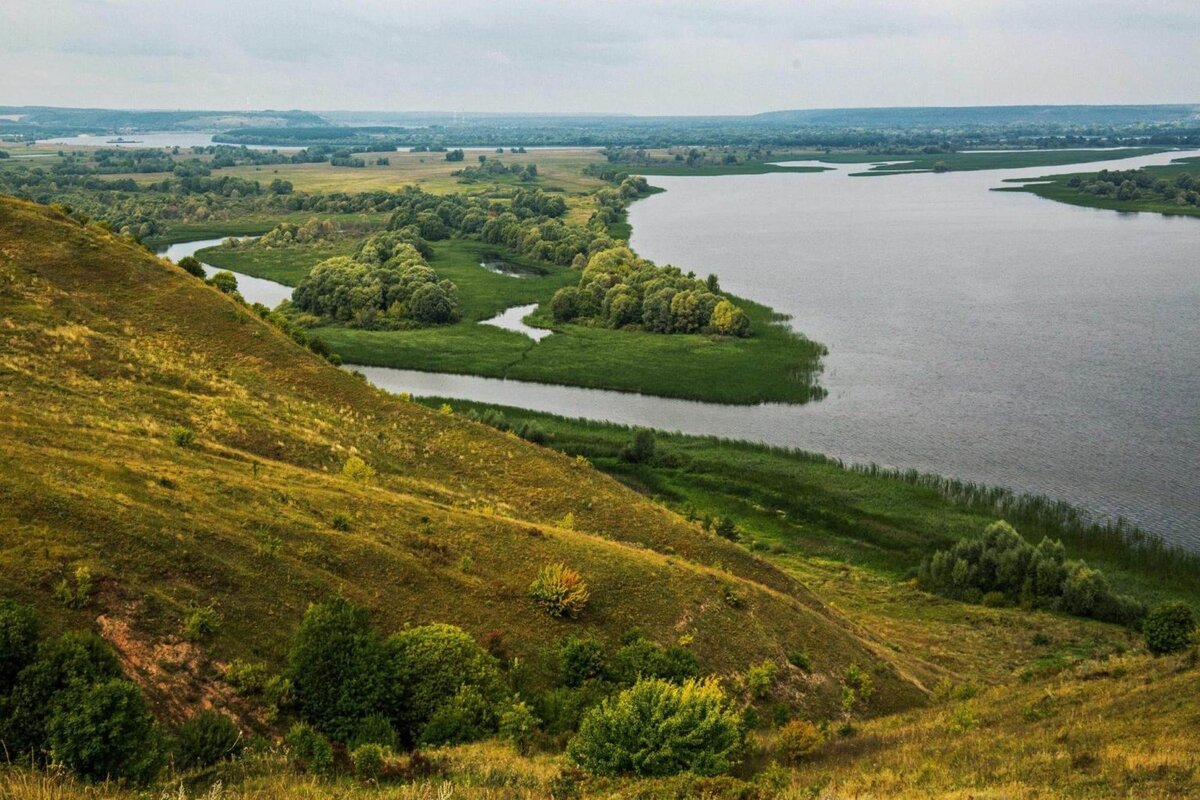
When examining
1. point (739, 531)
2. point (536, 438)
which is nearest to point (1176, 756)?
point (739, 531)

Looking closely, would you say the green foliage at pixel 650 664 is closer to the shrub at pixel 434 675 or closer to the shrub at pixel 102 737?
the shrub at pixel 434 675

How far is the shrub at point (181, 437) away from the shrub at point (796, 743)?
80.3ft

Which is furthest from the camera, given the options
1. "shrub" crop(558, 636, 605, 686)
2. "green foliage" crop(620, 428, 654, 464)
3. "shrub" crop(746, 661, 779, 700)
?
"green foliage" crop(620, 428, 654, 464)

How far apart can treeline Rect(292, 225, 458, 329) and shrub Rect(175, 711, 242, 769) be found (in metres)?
101

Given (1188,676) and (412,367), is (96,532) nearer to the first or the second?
(1188,676)

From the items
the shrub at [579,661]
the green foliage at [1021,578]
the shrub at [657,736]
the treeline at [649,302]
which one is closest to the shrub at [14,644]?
the shrub at [657,736]

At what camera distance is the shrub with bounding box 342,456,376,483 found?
3809 centimetres

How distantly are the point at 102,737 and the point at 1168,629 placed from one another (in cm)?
3787

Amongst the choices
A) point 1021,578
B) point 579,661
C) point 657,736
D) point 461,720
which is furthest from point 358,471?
point 1021,578

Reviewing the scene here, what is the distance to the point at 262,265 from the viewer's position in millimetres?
154125

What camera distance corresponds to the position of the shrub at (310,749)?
62.3 ft

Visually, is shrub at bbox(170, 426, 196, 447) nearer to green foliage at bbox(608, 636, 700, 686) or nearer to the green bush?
the green bush

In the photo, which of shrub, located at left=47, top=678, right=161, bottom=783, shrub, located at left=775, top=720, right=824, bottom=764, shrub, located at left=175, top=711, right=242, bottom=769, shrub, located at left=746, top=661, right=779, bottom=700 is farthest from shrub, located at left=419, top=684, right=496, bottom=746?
shrub, located at left=746, top=661, right=779, bottom=700

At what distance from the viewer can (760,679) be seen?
96.3ft
